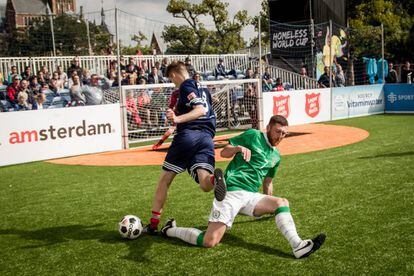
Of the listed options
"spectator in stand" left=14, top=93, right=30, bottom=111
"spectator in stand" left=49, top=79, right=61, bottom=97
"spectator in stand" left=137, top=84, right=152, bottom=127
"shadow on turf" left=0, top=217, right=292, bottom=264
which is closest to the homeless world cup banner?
"spectator in stand" left=137, top=84, right=152, bottom=127

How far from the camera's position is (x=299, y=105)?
60.2 feet

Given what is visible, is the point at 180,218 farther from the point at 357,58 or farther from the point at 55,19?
the point at 357,58

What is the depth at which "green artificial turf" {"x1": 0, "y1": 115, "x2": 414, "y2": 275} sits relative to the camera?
4.31 metres

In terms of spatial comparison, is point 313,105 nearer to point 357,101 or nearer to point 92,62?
point 357,101

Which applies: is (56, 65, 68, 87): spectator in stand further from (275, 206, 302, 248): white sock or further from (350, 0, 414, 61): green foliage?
(350, 0, 414, 61): green foliage

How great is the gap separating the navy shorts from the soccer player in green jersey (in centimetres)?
34

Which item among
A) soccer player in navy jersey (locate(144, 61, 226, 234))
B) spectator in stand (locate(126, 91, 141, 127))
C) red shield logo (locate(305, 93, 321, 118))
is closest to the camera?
soccer player in navy jersey (locate(144, 61, 226, 234))

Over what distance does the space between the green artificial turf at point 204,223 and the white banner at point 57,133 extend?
74.7 inches

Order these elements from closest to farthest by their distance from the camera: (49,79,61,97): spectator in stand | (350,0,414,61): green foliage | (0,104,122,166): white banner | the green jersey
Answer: the green jersey
(0,104,122,166): white banner
(49,79,61,97): spectator in stand
(350,0,414,61): green foliage

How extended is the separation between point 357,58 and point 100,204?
82.1 feet

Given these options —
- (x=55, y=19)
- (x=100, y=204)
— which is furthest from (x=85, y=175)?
(x=55, y=19)

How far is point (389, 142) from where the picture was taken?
39.4 ft

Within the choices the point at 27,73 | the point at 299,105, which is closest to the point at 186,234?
the point at 27,73

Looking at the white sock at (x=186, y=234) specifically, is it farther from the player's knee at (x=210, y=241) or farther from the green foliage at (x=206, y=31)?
the green foliage at (x=206, y=31)
